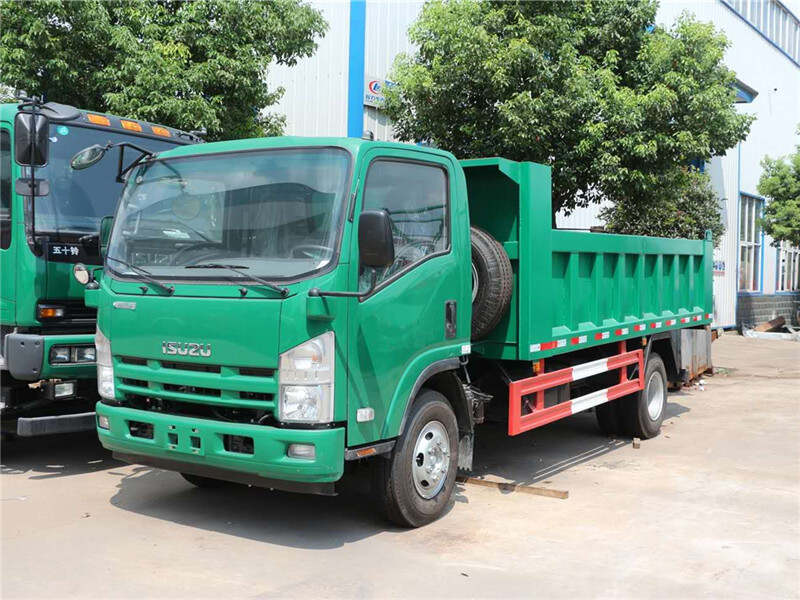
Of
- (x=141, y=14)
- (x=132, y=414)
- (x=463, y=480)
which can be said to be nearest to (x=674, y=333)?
(x=463, y=480)

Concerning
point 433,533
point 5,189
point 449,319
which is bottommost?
point 433,533

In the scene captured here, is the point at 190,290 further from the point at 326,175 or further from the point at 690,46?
the point at 690,46

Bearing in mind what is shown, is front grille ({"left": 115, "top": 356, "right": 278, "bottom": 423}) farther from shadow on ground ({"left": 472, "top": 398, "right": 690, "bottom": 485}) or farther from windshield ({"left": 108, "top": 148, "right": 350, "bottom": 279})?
shadow on ground ({"left": 472, "top": 398, "right": 690, "bottom": 485})

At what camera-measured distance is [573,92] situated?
11016 mm

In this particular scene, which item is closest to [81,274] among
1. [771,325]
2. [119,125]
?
[119,125]

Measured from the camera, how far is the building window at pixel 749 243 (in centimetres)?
2834

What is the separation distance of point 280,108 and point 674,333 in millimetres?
8251

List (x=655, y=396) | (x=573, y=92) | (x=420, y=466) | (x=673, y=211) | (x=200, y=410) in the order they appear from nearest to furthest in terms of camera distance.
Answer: (x=200, y=410), (x=420, y=466), (x=655, y=396), (x=573, y=92), (x=673, y=211)

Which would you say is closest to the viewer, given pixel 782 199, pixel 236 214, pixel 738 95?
pixel 236 214

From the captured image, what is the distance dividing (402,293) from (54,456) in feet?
13.6

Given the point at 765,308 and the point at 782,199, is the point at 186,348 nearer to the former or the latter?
the point at 782,199

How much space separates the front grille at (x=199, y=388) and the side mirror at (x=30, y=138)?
6.43ft

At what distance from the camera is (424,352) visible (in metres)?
5.58

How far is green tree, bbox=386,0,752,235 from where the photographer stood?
10.9 metres
